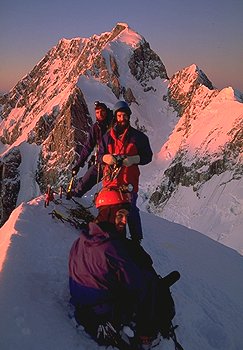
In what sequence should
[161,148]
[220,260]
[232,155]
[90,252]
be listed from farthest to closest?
[161,148] → [232,155] → [220,260] → [90,252]

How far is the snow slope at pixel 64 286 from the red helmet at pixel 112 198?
88cm

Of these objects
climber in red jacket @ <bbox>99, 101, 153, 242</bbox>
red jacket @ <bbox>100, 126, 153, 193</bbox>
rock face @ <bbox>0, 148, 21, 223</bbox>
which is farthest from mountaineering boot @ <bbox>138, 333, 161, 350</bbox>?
rock face @ <bbox>0, 148, 21, 223</bbox>

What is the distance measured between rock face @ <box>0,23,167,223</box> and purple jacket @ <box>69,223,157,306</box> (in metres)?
72.9

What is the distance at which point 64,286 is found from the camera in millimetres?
5266

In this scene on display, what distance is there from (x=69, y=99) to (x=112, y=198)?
78509mm

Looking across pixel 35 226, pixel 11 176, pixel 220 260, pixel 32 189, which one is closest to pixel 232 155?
pixel 220 260

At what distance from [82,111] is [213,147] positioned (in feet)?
118

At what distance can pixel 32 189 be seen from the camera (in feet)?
284

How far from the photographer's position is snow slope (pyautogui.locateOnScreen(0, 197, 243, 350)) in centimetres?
427

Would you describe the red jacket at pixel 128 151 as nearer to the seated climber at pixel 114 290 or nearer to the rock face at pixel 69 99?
the seated climber at pixel 114 290

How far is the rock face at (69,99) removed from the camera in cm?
8056

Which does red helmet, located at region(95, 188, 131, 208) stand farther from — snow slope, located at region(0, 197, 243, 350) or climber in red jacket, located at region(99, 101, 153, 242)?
snow slope, located at region(0, 197, 243, 350)

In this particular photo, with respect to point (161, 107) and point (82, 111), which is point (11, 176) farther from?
point (161, 107)

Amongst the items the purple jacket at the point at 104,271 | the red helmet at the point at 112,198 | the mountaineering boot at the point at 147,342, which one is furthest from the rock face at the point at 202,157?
the purple jacket at the point at 104,271
